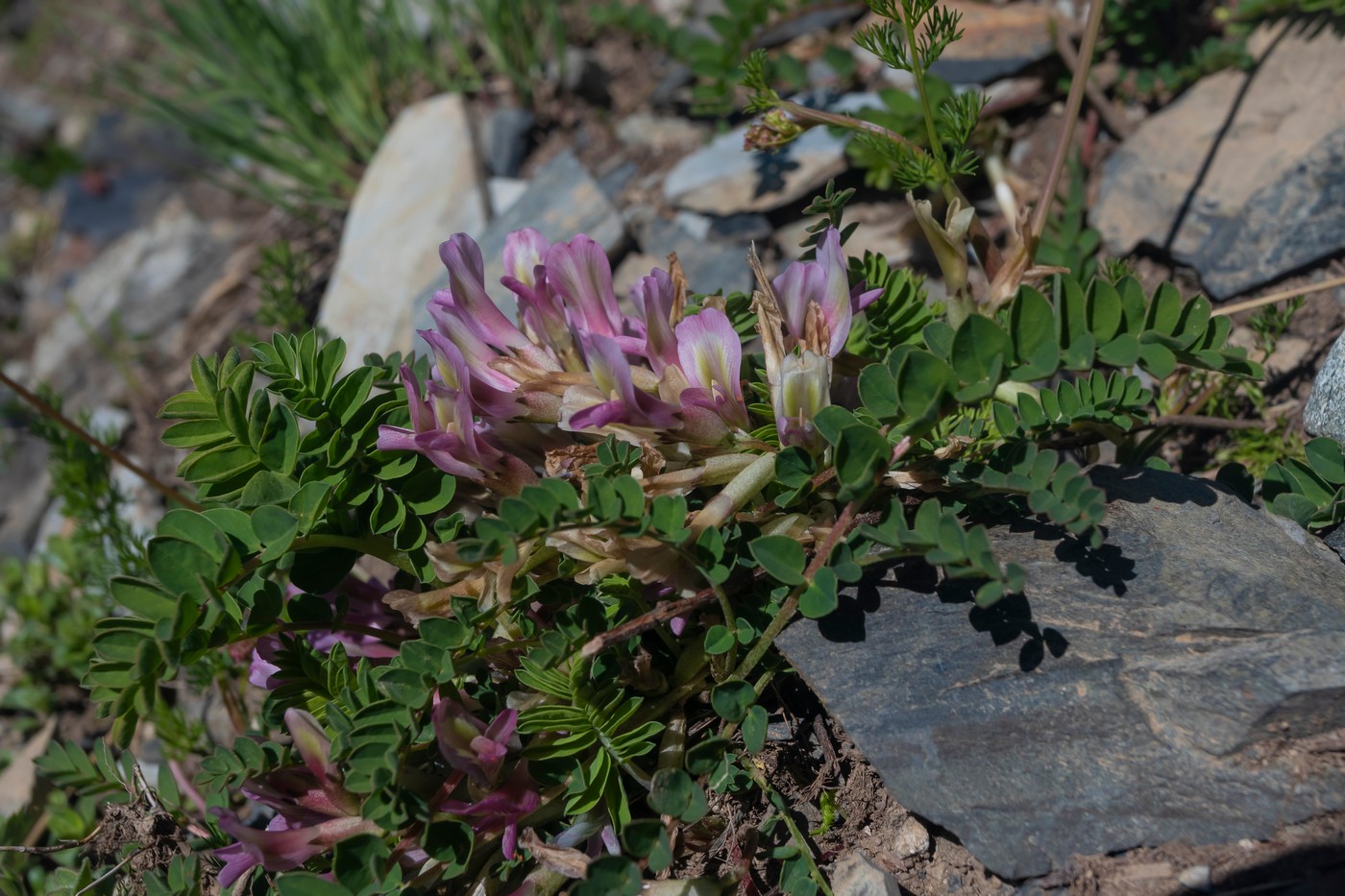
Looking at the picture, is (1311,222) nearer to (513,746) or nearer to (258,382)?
(513,746)

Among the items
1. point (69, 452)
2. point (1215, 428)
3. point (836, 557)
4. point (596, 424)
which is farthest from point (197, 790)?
point (1215, 428)

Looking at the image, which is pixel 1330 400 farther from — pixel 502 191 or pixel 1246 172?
pixel 502 191

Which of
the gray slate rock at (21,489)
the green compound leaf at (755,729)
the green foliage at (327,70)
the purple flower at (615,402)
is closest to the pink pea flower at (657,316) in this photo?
the purple flower at (615,402)

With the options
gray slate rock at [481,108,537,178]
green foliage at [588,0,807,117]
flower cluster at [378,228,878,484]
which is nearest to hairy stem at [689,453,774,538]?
flower cluster at [378,228,878,484]

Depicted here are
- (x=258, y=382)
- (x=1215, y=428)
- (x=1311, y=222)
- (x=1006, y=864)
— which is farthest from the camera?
(x=258, y=382)

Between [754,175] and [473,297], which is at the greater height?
[473,297]

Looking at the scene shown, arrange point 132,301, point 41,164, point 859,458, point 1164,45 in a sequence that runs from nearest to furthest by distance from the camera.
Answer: point 859,458
point 1164,45
point 132,301
point 41,164

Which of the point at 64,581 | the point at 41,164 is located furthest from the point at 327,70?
the point at 41,164

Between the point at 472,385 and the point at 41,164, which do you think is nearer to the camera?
the point at 472,385
